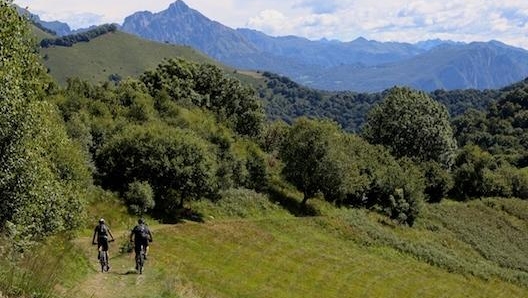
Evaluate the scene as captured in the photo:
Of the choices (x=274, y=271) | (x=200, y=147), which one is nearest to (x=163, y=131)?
(x=200, y=147)

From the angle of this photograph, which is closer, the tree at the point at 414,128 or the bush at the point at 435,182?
the bush at the point at 435,182

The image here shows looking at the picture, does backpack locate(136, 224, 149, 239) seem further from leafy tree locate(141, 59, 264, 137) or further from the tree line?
leafy tree locate(141, 59, 264, 137)

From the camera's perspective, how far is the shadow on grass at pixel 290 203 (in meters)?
63.0

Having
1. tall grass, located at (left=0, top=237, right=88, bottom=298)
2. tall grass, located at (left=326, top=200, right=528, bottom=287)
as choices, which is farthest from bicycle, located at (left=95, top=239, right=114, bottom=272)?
tall grass, located at (left=326, top=200, right=528, bottom=287)

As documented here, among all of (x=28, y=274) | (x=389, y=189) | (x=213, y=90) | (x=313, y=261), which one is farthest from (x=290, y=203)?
(x=28, y=274)

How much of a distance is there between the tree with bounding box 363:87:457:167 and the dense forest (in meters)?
0.20

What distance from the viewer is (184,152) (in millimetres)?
49625

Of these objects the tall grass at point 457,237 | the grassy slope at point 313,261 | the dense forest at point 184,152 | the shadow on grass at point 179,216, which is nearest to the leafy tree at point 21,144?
the dense forest at point 184,152

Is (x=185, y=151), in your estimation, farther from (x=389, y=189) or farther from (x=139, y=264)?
(x=389, y=189)

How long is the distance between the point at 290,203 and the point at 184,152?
19606 millimetres

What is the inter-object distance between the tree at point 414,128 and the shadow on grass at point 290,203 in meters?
31.9

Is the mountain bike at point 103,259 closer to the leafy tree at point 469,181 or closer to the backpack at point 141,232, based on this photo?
the backpack at point 141,232

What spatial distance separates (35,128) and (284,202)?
153 ft

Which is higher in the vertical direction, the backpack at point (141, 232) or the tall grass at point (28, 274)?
the tall grass at point (28, 274)
